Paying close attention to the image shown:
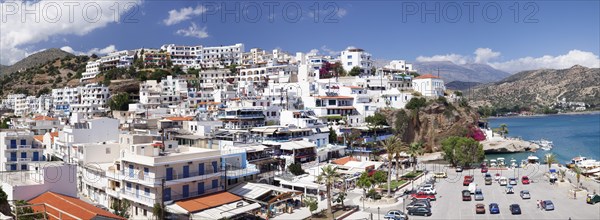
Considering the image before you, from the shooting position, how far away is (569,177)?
1763 inches

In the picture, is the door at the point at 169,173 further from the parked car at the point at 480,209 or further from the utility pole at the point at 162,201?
the parked car at the point at 480,209

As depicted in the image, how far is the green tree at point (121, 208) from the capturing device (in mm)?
26856

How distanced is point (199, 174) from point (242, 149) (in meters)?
7.50

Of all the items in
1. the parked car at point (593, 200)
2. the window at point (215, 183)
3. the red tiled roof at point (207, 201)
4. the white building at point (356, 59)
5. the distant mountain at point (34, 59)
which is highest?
the distant mountain at point (34, 59)

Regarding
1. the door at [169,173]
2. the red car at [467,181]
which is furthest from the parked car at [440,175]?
the door at [169,173]

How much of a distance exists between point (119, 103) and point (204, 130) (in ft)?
106

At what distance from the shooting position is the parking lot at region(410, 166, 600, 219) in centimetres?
2848

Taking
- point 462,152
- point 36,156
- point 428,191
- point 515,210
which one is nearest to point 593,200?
point 515,210

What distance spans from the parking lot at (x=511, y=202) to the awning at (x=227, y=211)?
32.5 feet

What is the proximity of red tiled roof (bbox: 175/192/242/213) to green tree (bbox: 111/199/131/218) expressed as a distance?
349 cm

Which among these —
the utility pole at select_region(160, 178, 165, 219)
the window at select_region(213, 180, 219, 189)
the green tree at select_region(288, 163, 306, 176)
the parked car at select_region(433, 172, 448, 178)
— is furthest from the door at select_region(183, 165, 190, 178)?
the parked car at select_region(433, 172, 448, 178)

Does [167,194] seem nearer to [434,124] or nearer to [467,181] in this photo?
[467,181]

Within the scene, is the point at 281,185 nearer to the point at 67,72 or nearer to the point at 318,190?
the point at 318,190

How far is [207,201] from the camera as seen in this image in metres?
26.6
